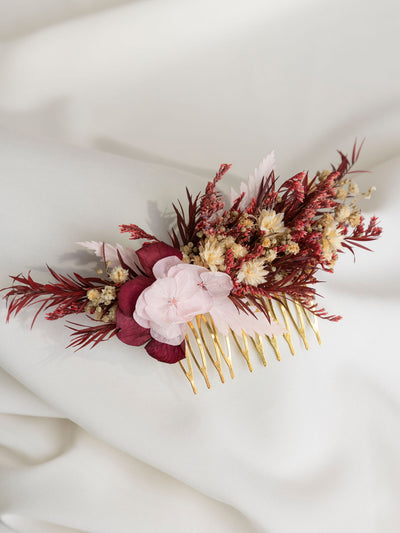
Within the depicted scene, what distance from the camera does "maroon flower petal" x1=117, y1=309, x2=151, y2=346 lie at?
3.04ft

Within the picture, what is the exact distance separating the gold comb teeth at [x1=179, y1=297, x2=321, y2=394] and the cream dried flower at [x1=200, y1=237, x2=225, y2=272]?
130 mm

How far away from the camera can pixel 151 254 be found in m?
0.96

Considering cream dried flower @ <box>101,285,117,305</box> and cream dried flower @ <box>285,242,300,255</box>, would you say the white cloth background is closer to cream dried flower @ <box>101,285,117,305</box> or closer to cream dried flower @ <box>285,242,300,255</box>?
cream dried flower @ <box>101,285,117,305</box>

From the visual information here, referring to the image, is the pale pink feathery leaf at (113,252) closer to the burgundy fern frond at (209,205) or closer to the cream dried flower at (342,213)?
the burgundy fern frond at (209,205)

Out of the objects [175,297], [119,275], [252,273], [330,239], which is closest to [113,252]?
[119,275]

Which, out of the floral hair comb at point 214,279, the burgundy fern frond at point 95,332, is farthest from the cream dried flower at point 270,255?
the burgundy fern frond at point 95,332

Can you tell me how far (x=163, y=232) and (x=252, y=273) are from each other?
0.25 m

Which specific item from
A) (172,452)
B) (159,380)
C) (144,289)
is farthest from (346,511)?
(144,289)

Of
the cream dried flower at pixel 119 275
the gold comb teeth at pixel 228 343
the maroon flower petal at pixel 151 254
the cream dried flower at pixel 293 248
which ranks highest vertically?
the cream dried flower at pixel 293 248

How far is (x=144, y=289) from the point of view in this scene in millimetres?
917

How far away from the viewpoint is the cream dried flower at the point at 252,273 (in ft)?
3.04

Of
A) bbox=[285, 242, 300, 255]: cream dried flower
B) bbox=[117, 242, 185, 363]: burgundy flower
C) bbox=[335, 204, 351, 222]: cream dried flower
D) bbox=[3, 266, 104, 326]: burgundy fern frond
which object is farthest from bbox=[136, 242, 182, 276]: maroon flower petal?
bbox=[335, 204, 351, 222]: cream dried flower

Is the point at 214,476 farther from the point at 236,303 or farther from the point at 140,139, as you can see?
the point at 140,139

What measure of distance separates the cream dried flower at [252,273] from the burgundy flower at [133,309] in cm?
13
